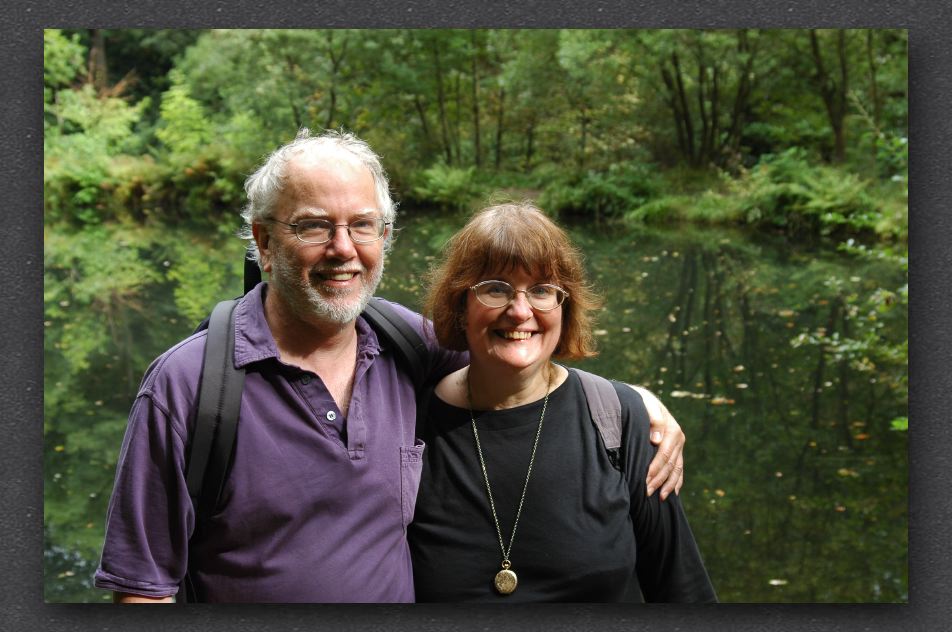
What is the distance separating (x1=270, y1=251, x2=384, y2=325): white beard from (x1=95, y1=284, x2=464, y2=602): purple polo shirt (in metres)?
0.06

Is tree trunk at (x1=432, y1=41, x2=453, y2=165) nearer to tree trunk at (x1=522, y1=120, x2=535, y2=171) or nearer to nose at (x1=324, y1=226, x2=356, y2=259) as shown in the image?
tree trunk at (x1=522, y1=120, x2=535, y2=171)

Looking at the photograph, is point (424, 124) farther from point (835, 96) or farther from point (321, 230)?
point (321, 230)

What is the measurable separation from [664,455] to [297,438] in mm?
673

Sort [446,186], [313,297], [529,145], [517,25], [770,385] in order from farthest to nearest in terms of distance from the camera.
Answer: [770,385] → [529,145] → [446,186] → [517,25] → [313,297]

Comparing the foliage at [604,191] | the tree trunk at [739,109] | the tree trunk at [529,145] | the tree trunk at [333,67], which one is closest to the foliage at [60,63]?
the tree trunk at [333,67]

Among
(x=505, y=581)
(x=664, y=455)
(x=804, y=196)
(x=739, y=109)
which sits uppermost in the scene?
(x=739, y=109)

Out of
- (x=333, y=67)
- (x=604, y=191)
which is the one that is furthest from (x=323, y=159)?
(x=604, y=191)

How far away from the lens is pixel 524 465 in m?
1.96

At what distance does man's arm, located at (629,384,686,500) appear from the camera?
1.93m

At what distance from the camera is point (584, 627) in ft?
7.37

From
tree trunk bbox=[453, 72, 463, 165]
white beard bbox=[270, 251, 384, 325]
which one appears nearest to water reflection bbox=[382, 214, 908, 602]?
tree trunk bbox=[453, 72, 463, 165]

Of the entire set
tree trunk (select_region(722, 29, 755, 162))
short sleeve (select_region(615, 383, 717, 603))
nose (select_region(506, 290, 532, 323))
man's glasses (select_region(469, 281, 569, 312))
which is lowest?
short sleeve (select_region(615, 383, 717, 603))

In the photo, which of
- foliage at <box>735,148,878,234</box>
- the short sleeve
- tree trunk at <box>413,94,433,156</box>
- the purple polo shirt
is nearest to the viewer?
the purple polo shirt

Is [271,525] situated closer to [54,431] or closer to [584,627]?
[584,627]
